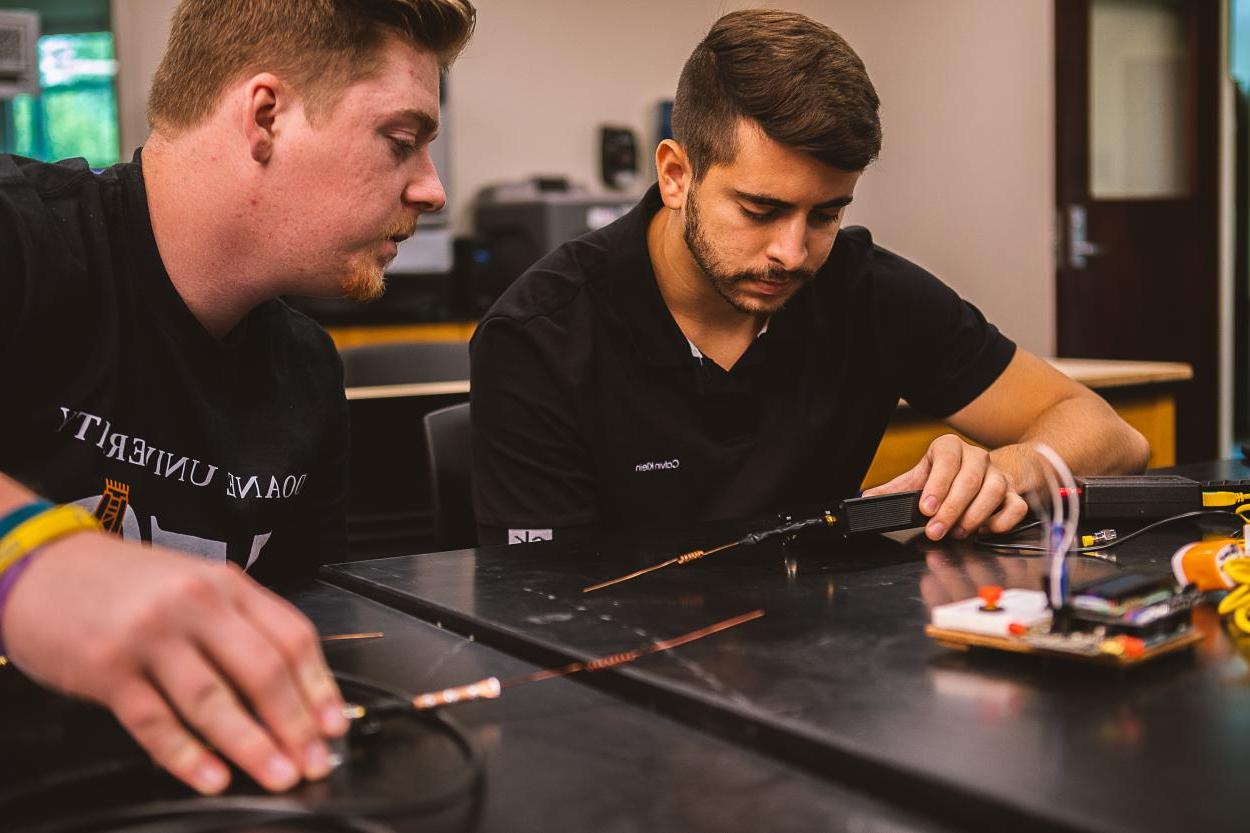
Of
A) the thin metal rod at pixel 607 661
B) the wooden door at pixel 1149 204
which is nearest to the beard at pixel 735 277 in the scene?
the thin metal rod at pixel 607 661

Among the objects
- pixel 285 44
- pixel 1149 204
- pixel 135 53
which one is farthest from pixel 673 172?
pixel 1149 204

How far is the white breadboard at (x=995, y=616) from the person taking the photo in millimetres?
726

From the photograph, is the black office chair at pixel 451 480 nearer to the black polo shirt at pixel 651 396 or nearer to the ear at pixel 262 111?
the black polo shirt at pixel 651 396

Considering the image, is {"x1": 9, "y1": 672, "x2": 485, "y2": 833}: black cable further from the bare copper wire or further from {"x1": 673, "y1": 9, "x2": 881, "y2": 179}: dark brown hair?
{"x1": 673, "y1": 9, "x2": 881, "y2": 179}: dark brown hair

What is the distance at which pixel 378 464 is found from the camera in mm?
2059

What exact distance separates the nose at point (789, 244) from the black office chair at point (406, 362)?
1.08m

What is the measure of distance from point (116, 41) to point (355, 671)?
4285 millimetres

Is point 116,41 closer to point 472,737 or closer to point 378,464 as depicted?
point 378,464

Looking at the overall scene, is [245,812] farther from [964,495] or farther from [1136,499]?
[1136,499]

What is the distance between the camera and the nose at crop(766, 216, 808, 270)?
4.95 feet

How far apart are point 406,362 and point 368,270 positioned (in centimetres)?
120

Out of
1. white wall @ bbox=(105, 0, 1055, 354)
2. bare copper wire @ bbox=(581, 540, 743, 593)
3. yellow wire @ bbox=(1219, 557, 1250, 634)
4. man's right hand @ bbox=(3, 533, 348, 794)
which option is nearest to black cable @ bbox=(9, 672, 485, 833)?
man's right hand @ bbox=(3, 533, 348, 794)

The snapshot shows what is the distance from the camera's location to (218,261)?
1248 mm

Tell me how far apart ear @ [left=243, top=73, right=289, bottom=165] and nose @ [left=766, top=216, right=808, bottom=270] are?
597 mm
